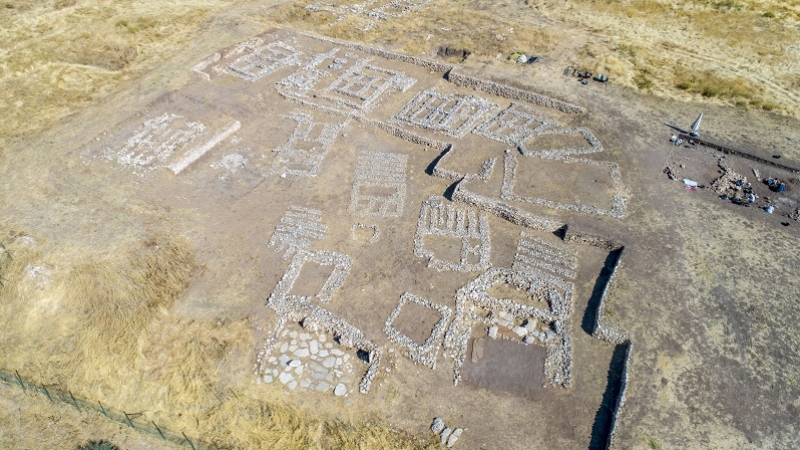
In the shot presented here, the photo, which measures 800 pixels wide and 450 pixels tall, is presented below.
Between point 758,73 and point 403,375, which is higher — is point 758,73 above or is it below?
above

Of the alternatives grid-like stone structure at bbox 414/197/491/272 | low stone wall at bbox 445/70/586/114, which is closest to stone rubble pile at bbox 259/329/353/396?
grid-like stone structure at bbox 414/197/491/272

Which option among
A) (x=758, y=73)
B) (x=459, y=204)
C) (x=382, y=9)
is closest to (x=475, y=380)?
(x=459, y=204)

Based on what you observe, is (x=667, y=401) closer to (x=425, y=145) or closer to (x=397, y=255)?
(x=397, y=255)

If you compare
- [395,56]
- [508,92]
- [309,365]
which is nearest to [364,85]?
[395,56]

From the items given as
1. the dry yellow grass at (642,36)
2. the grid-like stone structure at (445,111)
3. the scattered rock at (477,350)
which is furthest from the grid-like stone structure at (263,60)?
the scattered rock at (477,350)

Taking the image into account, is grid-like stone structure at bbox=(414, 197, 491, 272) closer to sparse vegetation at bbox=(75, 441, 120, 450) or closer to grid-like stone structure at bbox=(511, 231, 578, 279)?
grid-like stone structure at bbox=(511, 231, 578, 279)

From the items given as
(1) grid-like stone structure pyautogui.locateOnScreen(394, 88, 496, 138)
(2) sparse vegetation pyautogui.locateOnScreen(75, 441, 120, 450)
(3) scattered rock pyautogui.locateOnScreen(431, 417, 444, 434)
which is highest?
(1) grid-like stone structure pyautogui.locateOnScreen(394, 88, 496, 138)
